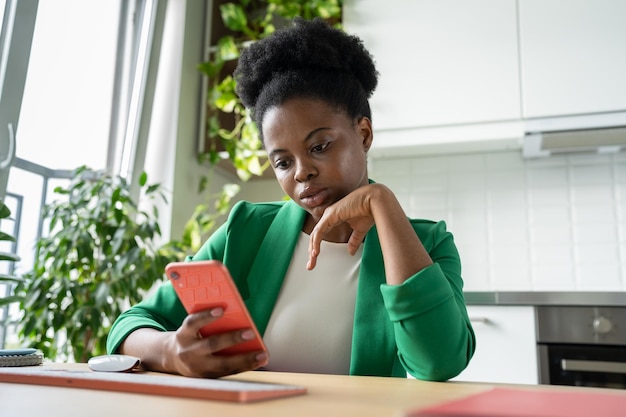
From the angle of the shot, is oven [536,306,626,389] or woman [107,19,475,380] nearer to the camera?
woman [107,19,475,380]

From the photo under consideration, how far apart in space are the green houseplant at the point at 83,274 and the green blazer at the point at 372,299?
3.25 ft

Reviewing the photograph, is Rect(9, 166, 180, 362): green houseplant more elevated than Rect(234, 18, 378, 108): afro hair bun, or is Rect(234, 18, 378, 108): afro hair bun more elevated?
Rect(234, 18, 378, 108): afro hair bun

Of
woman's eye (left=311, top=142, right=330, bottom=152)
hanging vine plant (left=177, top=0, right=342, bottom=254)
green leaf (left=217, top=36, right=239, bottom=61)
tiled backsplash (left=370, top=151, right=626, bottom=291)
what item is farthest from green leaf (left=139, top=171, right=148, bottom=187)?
woman's eye (left=311, top=142, right=330, bottom=152)

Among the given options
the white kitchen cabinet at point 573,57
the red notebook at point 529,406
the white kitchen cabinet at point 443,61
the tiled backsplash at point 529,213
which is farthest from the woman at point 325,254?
the tiled backsplash at point 529,213

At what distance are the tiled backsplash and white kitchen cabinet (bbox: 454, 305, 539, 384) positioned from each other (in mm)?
624

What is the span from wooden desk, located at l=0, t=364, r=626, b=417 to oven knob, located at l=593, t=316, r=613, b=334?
145 cm

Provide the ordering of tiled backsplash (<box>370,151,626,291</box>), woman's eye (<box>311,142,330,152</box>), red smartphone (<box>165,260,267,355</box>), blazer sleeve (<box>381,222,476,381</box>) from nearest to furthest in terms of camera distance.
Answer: red smartphone (<box>165,260,267,355</box>), blazer sleeve (<box>381,222,476,381</box>), woman's eye (<box>311,142,330,152</box>), tiled backsplash (<box>370,151,626,291</box>)

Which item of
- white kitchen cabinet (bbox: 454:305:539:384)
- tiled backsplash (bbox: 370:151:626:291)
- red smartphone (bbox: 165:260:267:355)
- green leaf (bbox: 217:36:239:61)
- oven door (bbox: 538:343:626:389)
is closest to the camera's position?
red smartphone (bbox: 165:260:267:355)

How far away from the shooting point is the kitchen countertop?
1977mm

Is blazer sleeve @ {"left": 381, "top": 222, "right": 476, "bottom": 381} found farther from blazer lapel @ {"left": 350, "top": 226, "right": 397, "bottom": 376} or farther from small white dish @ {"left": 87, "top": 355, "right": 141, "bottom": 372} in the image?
small white dish @ {"left": 87, "top": 355, "right": 141, "bottom": 372}

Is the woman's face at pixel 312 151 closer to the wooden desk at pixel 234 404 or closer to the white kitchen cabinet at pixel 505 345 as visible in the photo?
the wooden desk at pixel 234 404

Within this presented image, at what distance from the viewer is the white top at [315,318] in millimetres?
1098

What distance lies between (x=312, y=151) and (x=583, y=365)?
A: 1394 millimetres

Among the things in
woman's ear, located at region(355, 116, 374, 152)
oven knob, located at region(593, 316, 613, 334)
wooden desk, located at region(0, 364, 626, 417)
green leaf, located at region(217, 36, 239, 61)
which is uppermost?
green leaf, located at region(217, 36, 239, 61)
